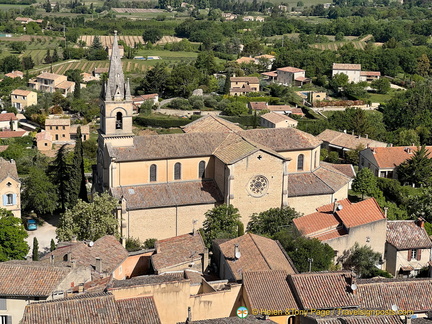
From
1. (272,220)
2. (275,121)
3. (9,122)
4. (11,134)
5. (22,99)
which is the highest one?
(272,220)

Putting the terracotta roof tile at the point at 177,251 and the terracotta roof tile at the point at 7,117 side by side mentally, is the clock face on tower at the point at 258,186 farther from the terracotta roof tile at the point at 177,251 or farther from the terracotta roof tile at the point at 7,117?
the terracotta roof tile at the point at 7,117

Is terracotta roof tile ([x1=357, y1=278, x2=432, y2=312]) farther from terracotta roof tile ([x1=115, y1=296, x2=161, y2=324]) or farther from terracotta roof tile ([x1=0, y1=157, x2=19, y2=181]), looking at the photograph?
terracotta roof tile ([x1=0, y1=157, x2=19, y2=181])

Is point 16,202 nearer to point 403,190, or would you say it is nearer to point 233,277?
point 233,277

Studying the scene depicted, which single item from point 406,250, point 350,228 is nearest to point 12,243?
point 350,228

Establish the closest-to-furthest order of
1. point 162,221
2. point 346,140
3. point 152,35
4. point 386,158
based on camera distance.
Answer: point 162,221, point 386,158, point 346,140, point 152,35

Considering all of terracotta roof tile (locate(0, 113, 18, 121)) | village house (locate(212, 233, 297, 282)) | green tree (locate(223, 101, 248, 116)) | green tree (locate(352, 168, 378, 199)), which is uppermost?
Answer: village house (locate(212, 233, 297, 282))

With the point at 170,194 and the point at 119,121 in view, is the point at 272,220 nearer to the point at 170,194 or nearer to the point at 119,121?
the point at 170,194

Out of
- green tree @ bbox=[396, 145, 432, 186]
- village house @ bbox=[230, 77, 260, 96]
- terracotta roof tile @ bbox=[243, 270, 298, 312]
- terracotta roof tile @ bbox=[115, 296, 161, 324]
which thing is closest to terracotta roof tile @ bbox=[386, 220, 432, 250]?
terracotta roof tile @ bbox=[243, 270, 298, 312]
